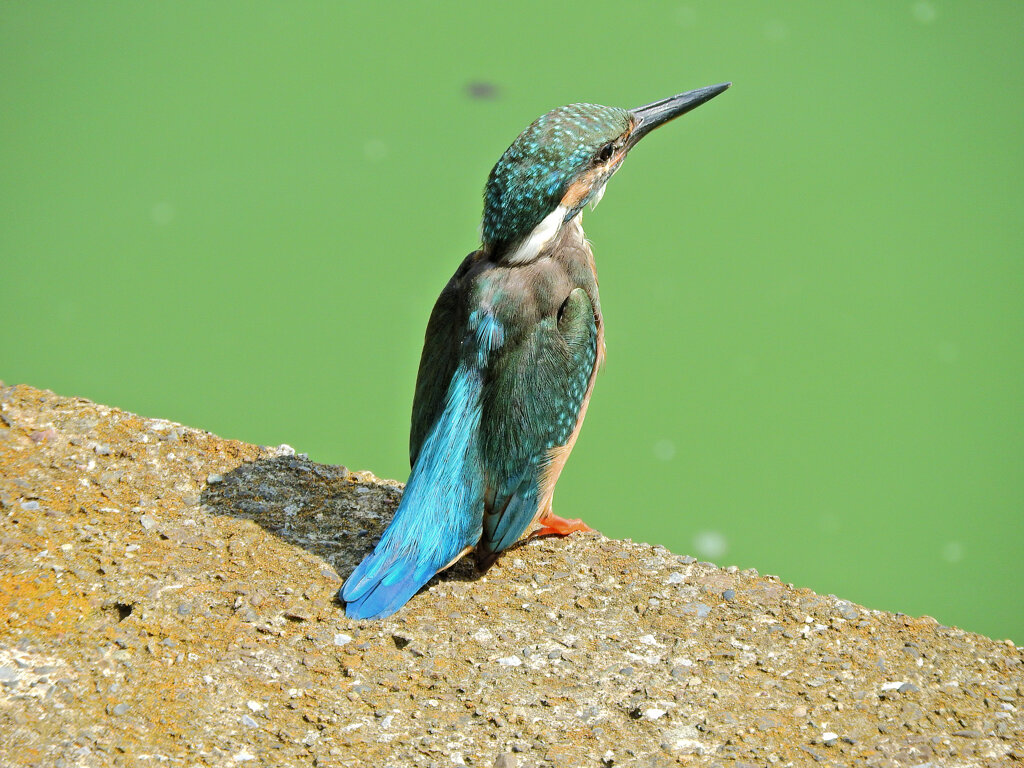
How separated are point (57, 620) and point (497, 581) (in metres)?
1.16

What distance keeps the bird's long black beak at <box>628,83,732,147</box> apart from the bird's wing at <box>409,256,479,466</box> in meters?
0.65

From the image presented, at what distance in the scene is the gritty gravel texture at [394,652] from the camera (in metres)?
2.28

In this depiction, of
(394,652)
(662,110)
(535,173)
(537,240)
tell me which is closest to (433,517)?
(394,652)

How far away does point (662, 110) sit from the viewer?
3189 mm

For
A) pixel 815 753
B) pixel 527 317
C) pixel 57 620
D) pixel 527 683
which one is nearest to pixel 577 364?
pixel 527 317

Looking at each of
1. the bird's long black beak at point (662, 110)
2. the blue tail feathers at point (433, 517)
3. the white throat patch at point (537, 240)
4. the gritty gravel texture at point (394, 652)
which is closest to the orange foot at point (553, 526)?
the gritty gravel texture at point (394, 652)

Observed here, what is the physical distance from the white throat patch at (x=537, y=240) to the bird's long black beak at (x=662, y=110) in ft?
1.33

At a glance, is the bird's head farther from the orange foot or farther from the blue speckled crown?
the orange foot

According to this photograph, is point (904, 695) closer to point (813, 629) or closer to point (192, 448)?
point (813, 629)

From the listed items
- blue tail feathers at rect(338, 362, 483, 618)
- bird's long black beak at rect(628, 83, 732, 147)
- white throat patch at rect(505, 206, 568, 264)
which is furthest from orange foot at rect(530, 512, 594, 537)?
bird's long black beak at rect(628, 83, 732, 147)

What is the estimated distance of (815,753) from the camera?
89.4 inches

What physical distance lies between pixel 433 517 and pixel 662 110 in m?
1.46

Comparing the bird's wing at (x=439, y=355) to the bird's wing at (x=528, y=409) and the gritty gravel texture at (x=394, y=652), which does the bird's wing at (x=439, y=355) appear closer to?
the bird's wing at (x=528, y=409)

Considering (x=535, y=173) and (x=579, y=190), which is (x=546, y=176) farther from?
(x=579, y=190)
